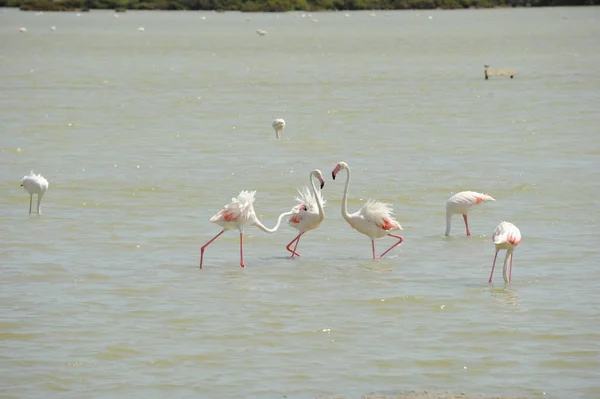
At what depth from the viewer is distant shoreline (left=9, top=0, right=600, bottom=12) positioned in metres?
125

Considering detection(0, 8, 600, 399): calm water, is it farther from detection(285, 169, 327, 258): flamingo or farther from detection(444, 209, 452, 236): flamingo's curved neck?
detection(285, 169, 327, 258): flamingo

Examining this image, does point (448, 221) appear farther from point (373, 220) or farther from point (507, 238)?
point (507, 238)

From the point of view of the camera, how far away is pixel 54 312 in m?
10.3

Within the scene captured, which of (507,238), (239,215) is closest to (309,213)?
(239,215)

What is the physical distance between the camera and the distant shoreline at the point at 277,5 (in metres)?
125

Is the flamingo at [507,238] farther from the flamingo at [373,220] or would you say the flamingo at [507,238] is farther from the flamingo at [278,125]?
the flamingo at [278,125]

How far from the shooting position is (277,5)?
407ft

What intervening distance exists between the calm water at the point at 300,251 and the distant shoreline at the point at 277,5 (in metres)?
92.3

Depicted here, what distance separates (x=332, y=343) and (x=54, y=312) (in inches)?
98.8

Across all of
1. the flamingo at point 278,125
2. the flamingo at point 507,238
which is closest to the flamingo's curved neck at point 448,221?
the flamingo at point 507,238

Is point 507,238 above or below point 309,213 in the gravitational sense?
above

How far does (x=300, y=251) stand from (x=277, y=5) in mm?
112871

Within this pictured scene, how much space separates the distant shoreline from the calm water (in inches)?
3635

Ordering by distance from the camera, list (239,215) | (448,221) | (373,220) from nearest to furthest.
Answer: (239,215) < (373,220) < (448,221)
